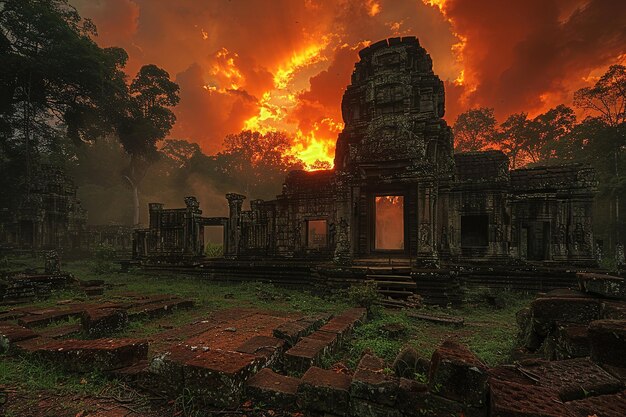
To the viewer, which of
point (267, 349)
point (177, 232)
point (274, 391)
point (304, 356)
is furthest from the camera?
point (177, 232)

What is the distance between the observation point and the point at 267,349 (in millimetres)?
3879

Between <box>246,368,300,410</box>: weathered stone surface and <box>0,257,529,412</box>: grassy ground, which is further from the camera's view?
<box>0,257,529,412</box>: grassy ground

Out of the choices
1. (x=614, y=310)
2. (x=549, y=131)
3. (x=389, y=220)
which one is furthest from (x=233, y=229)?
(x=389, y=220)

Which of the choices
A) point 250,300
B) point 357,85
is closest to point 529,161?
point 357,85

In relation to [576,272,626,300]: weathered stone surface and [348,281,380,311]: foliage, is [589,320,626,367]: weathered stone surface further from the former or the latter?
[348,281,380,311]: foliage

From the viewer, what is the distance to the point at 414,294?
855 centimetres

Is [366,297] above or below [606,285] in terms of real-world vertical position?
below

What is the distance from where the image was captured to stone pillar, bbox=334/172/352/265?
10.4m

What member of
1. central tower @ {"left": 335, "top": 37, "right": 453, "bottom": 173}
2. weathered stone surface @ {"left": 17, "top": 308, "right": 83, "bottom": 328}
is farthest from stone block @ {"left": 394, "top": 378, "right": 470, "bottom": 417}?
central tower @ {"left": 335, "top": 37, "right": 453, "bottom": 173}

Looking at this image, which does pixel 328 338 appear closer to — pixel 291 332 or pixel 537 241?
pixel 291 332

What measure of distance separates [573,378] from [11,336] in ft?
23.9

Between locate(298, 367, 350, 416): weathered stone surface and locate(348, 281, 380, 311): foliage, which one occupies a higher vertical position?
locate(298, 367, 350, 416): weathered stone surface

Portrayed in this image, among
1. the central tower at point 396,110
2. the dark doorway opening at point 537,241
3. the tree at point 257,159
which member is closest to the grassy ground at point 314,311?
the central tower at point 396,110

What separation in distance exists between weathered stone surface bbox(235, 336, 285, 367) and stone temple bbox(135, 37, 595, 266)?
6.27m
